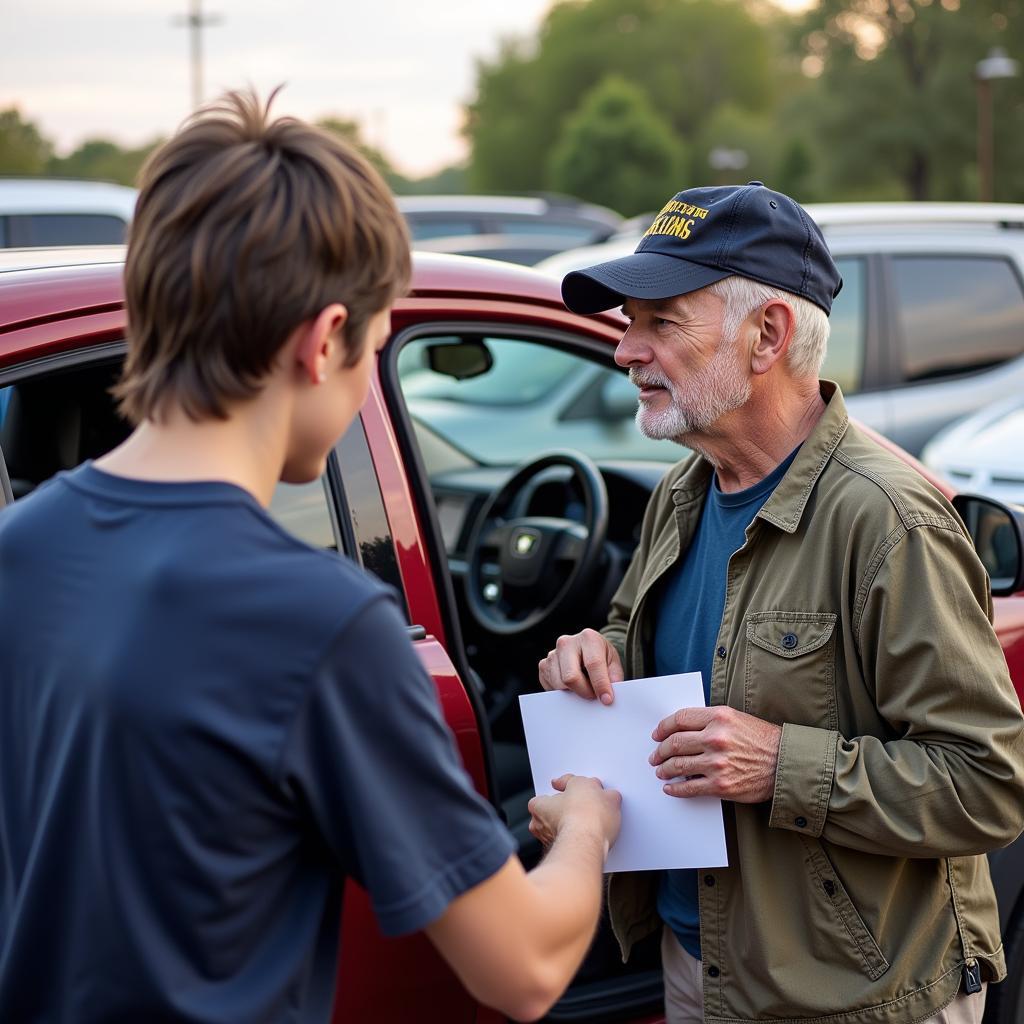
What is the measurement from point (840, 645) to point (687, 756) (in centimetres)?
28

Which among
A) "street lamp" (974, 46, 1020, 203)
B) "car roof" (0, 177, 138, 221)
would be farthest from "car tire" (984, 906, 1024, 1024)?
"street lamp" (974, 46, 1020, 203)

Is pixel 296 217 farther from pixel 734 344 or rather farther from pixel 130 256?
pixel 734 344

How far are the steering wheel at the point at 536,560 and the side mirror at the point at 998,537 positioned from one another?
33.5 inches

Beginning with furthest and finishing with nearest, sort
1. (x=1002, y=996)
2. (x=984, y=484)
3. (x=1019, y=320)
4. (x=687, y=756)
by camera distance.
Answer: (x=1019, y=320)
(x=984, y=484)
(x=1002, y=996)
(x=687, y=756)

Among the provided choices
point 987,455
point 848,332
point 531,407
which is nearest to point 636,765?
point 987,455

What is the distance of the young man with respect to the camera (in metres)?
1.12

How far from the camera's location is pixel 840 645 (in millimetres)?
1901

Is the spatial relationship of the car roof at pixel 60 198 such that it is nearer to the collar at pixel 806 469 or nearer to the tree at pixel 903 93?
the collar at pixel 806 469

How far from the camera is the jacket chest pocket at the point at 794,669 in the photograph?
1.90 meters

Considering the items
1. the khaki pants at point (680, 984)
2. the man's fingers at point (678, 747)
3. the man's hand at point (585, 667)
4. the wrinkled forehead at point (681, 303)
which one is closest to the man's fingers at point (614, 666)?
the man's hand at point (585, 667)

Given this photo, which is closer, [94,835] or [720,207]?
[94,835]

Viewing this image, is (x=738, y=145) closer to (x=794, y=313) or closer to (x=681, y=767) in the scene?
(x=794, y=313)

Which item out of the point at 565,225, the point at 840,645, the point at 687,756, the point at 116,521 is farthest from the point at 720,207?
the point at 565,225

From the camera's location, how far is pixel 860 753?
1.85m
